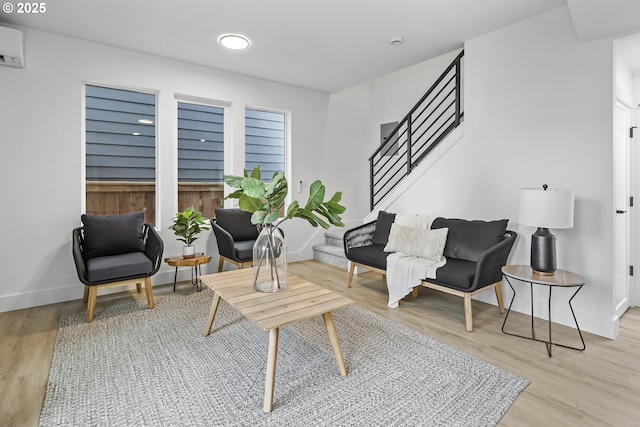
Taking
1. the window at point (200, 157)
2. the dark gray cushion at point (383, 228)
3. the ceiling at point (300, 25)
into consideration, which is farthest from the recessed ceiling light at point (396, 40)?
the window at point (200, 157)

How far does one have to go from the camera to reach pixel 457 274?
2.79 m

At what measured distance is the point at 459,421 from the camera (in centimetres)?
166

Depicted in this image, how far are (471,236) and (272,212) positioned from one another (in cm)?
201

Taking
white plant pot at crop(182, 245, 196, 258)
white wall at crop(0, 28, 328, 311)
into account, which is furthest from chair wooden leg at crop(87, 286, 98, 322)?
white plant pot at crop(182, 245, 196, 258)

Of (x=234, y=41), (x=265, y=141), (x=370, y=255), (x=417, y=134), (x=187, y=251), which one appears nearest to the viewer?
(x=234, y=41)

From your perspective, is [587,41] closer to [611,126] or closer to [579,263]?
[611,126]

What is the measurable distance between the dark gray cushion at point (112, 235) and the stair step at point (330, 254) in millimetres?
2522

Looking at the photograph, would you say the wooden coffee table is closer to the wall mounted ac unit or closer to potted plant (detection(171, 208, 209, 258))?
potted plant (detection(171, 208, 209, 258))

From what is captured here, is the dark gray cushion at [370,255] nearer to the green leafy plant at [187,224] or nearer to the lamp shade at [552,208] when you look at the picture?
the lamp shade at [552,208]

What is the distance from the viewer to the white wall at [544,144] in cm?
263

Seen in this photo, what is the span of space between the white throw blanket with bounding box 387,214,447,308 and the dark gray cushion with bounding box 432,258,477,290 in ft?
0.19

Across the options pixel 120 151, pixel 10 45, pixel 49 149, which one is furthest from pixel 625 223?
pixel 10 45

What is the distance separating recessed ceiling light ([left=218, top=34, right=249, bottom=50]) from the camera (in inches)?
133

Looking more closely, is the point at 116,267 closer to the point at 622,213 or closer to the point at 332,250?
the point at 332,250
